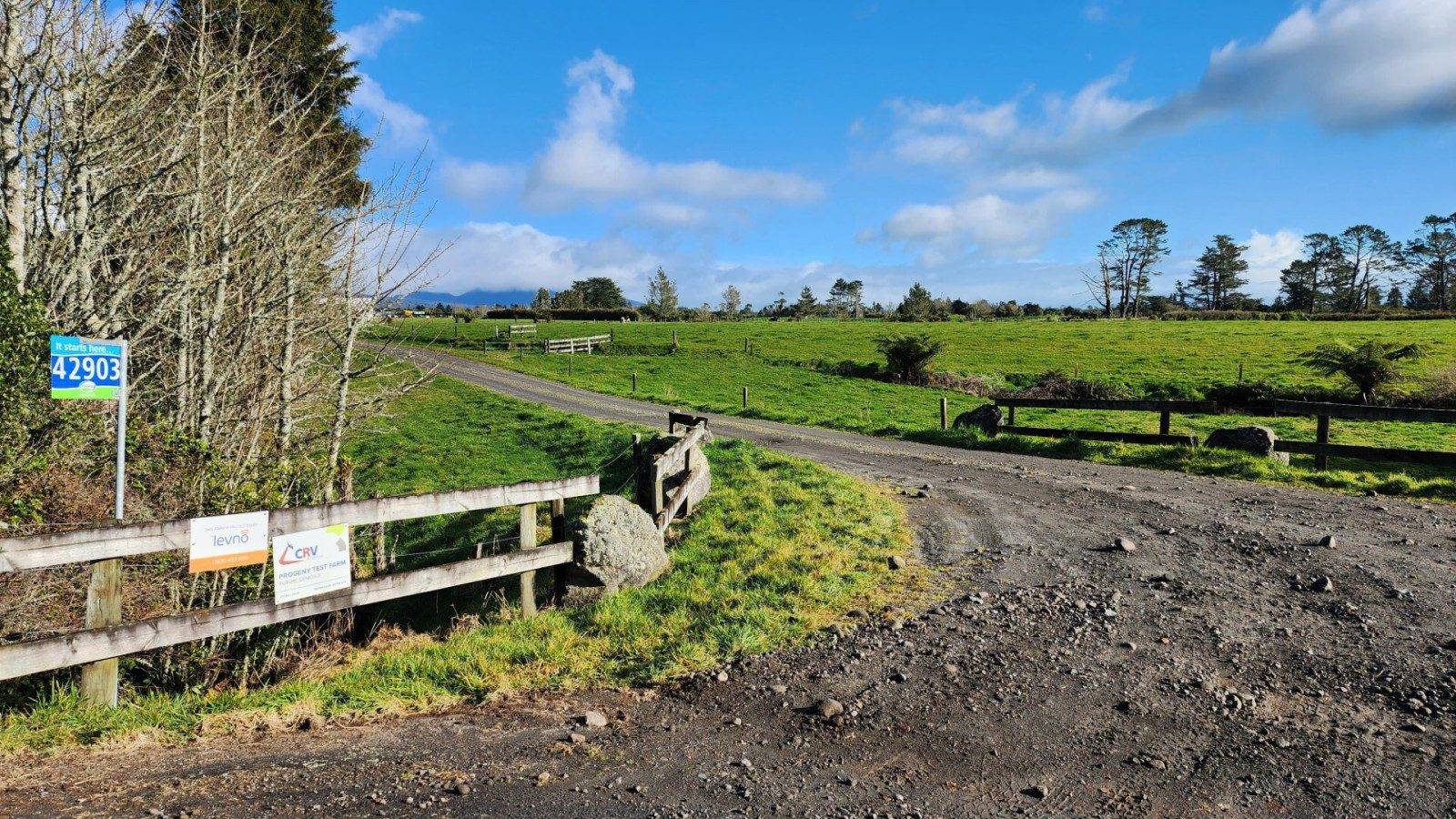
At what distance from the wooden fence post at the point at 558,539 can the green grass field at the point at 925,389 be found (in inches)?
240

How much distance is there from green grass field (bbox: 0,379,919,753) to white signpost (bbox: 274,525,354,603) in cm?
76

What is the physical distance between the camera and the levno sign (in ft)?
21.6

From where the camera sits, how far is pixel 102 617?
18.0 feet

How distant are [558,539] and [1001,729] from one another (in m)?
5.06

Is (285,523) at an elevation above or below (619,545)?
above

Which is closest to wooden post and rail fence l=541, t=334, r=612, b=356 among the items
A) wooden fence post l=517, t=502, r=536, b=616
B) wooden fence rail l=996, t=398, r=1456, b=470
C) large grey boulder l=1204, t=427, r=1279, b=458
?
wooden fence rail l=996, t=398, r=1456, b=470

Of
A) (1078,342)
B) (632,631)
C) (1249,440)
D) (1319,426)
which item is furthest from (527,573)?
(1078,342)

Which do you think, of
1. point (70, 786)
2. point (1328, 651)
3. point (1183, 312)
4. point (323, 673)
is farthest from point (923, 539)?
point (1183, 312)

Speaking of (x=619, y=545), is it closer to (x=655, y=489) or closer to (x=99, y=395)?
(x=655, y=489)

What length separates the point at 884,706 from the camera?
18.3 feet

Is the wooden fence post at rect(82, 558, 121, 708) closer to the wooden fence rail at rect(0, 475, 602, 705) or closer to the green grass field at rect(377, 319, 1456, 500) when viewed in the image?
the wooden fence rail at rect(0, 475, 602, 705)

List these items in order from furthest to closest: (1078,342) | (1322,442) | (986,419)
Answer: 1. (1078,342)
2. (986,419)
3. (1322,442)

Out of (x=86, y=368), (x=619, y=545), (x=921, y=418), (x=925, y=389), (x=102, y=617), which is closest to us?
(x=102, y=617)

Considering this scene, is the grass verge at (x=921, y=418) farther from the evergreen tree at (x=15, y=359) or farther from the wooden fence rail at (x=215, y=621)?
the evergreen tree at (x=15, y=359)
